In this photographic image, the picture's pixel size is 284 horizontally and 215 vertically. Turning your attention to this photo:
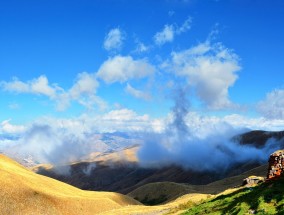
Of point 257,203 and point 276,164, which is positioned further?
point 276,164

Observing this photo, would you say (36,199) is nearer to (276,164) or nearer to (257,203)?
(276,164)

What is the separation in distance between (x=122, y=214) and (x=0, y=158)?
5431 cm

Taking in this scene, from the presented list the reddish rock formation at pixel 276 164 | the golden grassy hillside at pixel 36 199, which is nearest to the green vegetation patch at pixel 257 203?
the reddish rock formation at pixel 276 164

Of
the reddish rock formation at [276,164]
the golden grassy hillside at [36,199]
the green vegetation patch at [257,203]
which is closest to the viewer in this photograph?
the green vegetation patch at [257,203]

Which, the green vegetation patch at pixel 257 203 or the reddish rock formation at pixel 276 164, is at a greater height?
the reddish rock formation at pixel 276 164

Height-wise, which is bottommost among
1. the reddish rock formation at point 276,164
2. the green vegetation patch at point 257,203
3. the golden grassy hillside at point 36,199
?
the green vegetation patch at point 257,203

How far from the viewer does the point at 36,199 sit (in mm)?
90500

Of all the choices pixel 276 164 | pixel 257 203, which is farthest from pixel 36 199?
pixel 257 203

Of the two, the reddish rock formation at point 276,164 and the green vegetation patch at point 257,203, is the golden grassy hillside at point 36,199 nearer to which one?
the green vegetation patch at point 257,203

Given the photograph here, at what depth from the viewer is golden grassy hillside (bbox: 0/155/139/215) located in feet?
Result: 281

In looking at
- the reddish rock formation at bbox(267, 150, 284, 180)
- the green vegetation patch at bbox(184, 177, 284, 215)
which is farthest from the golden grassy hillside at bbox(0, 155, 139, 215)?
the reddish rock formation at bbox(267, 150, 284, 180)

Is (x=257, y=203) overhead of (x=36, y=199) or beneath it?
beneath

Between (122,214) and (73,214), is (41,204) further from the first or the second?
(122,214)

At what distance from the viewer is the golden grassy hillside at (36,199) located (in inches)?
3371
